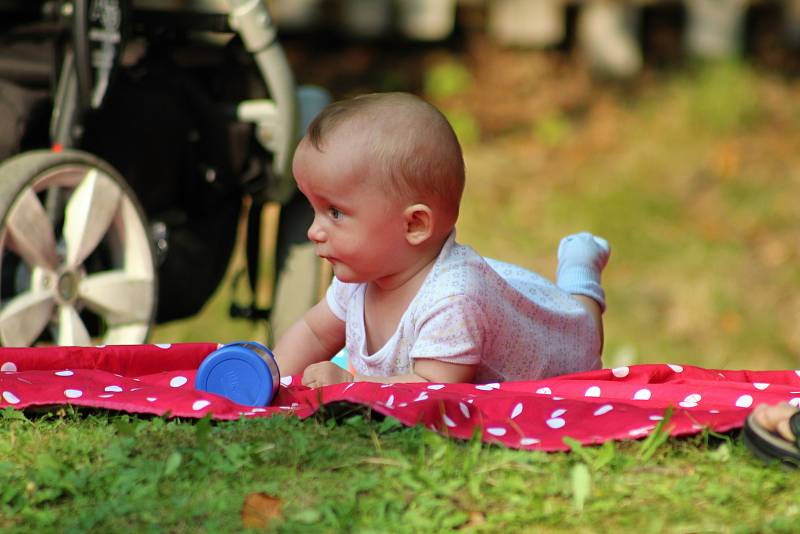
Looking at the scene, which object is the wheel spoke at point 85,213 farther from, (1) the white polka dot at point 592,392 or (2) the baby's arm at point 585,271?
(1) the white polka dot at point 592,392

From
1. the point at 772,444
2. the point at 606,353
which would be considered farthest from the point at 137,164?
the point at 772,444

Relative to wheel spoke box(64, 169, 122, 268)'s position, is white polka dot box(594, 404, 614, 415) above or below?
below

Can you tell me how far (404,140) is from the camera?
235 cm

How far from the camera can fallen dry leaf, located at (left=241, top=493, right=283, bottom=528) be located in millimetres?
1708

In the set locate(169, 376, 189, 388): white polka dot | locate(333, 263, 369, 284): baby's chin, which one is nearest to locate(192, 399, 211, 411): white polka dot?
locate(169, 376, 189, 388): white polka dot

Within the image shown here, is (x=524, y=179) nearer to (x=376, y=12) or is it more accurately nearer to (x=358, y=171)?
(x=376, y=12)

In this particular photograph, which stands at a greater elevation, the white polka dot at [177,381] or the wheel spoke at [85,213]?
the wheel spoke at [85,213]

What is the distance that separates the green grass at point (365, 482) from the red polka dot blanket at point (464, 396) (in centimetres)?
4

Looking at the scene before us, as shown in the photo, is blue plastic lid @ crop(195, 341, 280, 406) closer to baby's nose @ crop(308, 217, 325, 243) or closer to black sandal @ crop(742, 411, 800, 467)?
baby's nose @ crop(308, 217, 325, 243)

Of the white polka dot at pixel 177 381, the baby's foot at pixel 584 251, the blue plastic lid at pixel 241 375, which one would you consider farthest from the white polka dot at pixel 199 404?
the baby's foot at pixel 584 251

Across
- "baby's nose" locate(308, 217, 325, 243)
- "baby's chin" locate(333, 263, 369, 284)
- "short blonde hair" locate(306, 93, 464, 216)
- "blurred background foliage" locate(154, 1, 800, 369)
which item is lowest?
"blurred background foliage" locate(154, 1, 800, 369)

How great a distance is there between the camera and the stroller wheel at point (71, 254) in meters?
2.82

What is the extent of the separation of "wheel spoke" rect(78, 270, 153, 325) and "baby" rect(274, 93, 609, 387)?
0.73 meters

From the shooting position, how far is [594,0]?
6.94 metres
